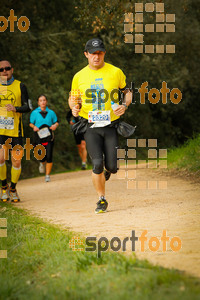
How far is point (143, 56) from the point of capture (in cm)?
2338

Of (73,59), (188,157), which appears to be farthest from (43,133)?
(73,59)

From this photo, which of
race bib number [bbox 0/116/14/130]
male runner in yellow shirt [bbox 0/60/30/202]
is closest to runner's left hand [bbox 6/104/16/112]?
male runner in yellow shirt [bbox 0/60/30/202]

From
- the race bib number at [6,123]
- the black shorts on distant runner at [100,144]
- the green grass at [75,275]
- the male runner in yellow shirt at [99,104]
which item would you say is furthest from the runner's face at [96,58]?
the green grass at [75,275]

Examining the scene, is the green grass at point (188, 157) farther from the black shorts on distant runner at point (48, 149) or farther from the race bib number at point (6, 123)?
the race bib number at point (6, 123)

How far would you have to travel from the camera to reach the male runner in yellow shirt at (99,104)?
25.9 ft

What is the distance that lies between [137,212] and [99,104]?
1.57 meters

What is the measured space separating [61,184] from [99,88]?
19.4 ft

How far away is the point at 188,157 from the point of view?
43.2ft

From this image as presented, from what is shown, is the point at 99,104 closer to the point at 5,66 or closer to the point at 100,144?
the point at 100,144

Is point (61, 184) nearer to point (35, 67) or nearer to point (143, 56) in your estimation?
point (35, 67)

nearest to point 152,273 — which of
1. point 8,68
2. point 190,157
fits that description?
point 8,68

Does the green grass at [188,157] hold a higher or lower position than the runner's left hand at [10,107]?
lower

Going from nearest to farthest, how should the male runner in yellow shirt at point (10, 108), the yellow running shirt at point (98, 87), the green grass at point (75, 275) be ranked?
1. the green grass at point (75, 275)
2. the yellow running shirt at point (98, 87)
3. the male runner in yellow shirt at point (10, 108)

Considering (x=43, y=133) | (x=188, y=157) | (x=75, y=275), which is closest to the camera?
(x=75, y=275)
